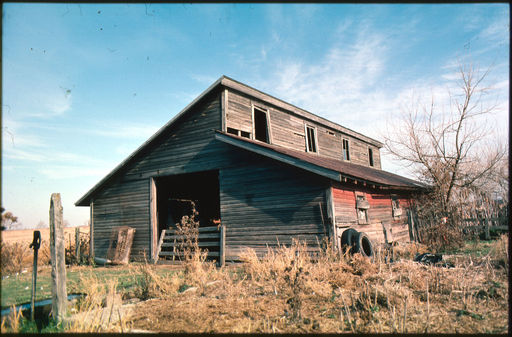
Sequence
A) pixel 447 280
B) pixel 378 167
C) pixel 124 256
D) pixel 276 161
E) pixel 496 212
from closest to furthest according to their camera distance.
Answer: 1. pixel 447 280
2. pixel 276 161
3. pixel 124 256
4. pixel 496 212
5. pixel 378 167

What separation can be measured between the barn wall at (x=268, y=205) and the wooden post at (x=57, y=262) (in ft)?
24.6

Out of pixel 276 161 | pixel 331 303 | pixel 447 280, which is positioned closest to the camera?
pixel 331 303

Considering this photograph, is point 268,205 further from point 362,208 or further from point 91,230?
point 91,230

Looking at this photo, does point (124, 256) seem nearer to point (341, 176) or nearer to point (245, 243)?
point (245, 243)

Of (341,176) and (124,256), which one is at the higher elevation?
(341,176)

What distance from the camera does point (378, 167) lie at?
83.7 feet

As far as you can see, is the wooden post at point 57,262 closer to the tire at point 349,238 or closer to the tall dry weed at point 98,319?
the tall dry weed at point 98,319

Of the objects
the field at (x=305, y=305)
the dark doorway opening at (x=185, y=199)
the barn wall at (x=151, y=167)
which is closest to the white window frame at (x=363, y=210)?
the field at (x=305, y=305)

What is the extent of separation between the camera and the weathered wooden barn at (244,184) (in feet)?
35.9

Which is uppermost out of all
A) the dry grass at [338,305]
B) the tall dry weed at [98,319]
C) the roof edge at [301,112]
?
the roof edge at [301,112]

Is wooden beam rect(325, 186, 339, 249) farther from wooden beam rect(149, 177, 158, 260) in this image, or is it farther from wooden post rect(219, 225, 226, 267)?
wooden beam rect(149, 177, 158, 260)

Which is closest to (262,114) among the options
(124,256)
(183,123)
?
(183,123)

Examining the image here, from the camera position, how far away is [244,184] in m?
12.1

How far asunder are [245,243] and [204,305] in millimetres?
6355
